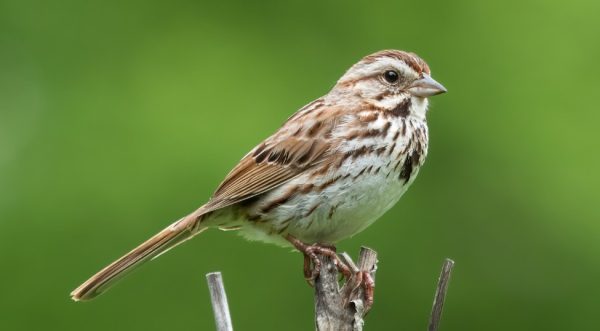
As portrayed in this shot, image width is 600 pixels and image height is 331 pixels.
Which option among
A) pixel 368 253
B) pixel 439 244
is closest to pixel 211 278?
pixel 368 253

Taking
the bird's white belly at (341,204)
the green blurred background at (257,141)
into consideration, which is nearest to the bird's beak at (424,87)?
the bird's white belly at (341,204)

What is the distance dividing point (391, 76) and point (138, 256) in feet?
4.92

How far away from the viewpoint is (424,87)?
6.28m

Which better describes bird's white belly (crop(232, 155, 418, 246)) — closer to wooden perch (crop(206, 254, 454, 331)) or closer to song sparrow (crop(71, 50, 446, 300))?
song sparrow (crop(71, 50, 446, 300))

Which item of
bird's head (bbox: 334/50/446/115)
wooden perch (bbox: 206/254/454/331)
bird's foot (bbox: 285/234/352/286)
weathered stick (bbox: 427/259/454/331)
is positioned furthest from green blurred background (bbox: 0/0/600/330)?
weathered stick (bbox: 427/259/454/331)

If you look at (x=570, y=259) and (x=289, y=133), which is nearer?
(x=289, y=133)

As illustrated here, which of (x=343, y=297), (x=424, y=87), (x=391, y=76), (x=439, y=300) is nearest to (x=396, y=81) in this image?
(x=391, y=76)

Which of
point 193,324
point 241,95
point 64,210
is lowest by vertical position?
point 193,324

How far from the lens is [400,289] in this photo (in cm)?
838

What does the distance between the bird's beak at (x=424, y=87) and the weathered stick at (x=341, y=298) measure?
3.56 ft

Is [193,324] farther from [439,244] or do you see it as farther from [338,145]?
[338,145]

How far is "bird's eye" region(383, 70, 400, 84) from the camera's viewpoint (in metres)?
6.35

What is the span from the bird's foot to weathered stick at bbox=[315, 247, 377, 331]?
32mm

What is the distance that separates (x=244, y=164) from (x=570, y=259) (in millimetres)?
3027
